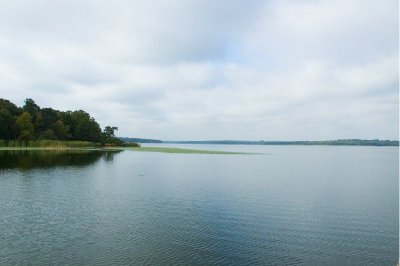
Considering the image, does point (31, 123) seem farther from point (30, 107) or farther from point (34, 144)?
point (30, 107)

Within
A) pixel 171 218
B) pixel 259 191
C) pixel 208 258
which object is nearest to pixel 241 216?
pixel 171 218

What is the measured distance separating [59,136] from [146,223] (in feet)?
566

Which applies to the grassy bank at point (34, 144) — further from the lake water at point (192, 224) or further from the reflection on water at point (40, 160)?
the lake water at point (192, 224)

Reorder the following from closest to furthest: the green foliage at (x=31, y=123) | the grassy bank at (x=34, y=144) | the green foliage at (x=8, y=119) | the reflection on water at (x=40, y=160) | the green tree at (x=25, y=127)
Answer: the reflection on water at (x=40, y=160), the grassy bank at (x=34, y=144), the green foliage at (x=8, y=119), the green tree at (x=25, y=127), the green foliage at (x=31, y=123)

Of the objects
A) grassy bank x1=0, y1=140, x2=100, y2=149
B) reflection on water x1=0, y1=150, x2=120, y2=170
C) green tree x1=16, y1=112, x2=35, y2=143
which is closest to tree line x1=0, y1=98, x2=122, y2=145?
green tree x1=16, y1=112, x2=35, y2=143

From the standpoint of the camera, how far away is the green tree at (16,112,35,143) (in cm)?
15800

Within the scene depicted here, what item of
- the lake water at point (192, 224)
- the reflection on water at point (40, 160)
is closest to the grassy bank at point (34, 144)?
the reflection on water at point (40, 160)

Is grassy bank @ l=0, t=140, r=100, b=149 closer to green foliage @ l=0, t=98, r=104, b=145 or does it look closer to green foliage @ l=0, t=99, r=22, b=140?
green foliage @ l=0, t=98, r=104, b=145

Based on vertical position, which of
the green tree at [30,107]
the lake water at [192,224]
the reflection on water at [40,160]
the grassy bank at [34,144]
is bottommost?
the lake water at [192,224]

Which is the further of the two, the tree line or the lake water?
the tree line

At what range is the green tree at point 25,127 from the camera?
158m

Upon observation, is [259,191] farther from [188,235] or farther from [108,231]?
[108,231]

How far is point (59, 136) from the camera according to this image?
185 meters

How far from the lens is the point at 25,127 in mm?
159875
